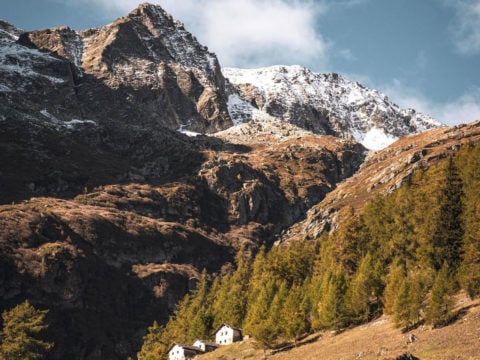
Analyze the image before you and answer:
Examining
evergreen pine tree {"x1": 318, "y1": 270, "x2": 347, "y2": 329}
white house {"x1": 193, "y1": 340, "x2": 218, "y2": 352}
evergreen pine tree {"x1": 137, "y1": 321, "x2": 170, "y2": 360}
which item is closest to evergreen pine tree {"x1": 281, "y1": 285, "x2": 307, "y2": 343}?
evergreen pine tree {"x1": 318, "y1": 270, "x2": 347, "y2": 329}

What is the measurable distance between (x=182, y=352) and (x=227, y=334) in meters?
8.70

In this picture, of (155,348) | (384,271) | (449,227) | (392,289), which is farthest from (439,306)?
(155,348)

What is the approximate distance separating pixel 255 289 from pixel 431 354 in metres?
54.8

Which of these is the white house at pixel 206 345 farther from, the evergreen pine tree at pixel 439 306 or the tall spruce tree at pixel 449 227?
the evergreen pine tree at pixel 439 306

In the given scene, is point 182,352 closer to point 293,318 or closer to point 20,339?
point 293,318

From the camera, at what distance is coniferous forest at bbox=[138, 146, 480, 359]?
64.4 meters

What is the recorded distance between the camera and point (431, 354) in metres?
46.5

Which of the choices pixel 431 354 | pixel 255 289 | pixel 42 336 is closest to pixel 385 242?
pixel 255 289

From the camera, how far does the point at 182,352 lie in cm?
9300

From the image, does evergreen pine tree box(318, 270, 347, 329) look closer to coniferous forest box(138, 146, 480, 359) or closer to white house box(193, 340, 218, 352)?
coniferous forest box(138, 146, 480, 359)

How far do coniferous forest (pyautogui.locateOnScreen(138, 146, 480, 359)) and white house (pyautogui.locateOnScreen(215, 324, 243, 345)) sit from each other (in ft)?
9.21

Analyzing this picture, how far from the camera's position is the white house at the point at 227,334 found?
94750mm

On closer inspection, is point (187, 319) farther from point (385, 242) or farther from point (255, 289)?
point (385, 242)

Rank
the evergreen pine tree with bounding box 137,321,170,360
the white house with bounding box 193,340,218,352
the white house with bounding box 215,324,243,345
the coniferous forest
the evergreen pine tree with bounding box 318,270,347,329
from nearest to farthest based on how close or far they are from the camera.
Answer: the coniferous forest → the evergreen pine tree with bounding box 318,270,347,329 → the white house with bounding box 193,340,218,352 → the white house with bounding box 215,324,243,345 → the evergreen pine tree with bounding box 137,321,170,360
